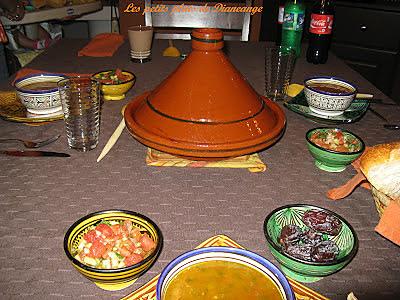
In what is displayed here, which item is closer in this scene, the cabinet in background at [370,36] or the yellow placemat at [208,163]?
the yellow placemat at [208,163]

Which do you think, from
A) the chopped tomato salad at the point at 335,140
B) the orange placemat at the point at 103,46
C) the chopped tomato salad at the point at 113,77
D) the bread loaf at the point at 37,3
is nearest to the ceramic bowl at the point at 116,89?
the chopped tomato salad at the point at 113,77

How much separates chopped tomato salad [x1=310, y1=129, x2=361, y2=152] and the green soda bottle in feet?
2.20

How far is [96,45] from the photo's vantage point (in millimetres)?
1714

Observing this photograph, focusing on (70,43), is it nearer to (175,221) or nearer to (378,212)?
(175,221)

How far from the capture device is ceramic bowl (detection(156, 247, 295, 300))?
0.49 meters

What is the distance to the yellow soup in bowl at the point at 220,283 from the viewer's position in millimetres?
498

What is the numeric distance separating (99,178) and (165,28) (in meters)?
1.49

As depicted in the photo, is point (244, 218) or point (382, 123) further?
point (382, 123)

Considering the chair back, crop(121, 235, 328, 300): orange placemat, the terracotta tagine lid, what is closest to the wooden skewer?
the terracotta tagine lid

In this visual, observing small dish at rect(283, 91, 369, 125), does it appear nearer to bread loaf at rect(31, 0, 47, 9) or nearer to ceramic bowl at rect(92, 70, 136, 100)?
ceramic bowl at rect(92, 70, 136, 100)

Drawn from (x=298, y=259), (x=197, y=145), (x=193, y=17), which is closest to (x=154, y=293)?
(x=298, y=259)

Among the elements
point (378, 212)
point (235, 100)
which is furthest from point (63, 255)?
point (378, 212)

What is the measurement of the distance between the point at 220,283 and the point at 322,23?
1230 mm

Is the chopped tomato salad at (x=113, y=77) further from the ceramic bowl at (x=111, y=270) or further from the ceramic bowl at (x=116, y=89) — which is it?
the ceramic bowl at (x=111, y=270)
